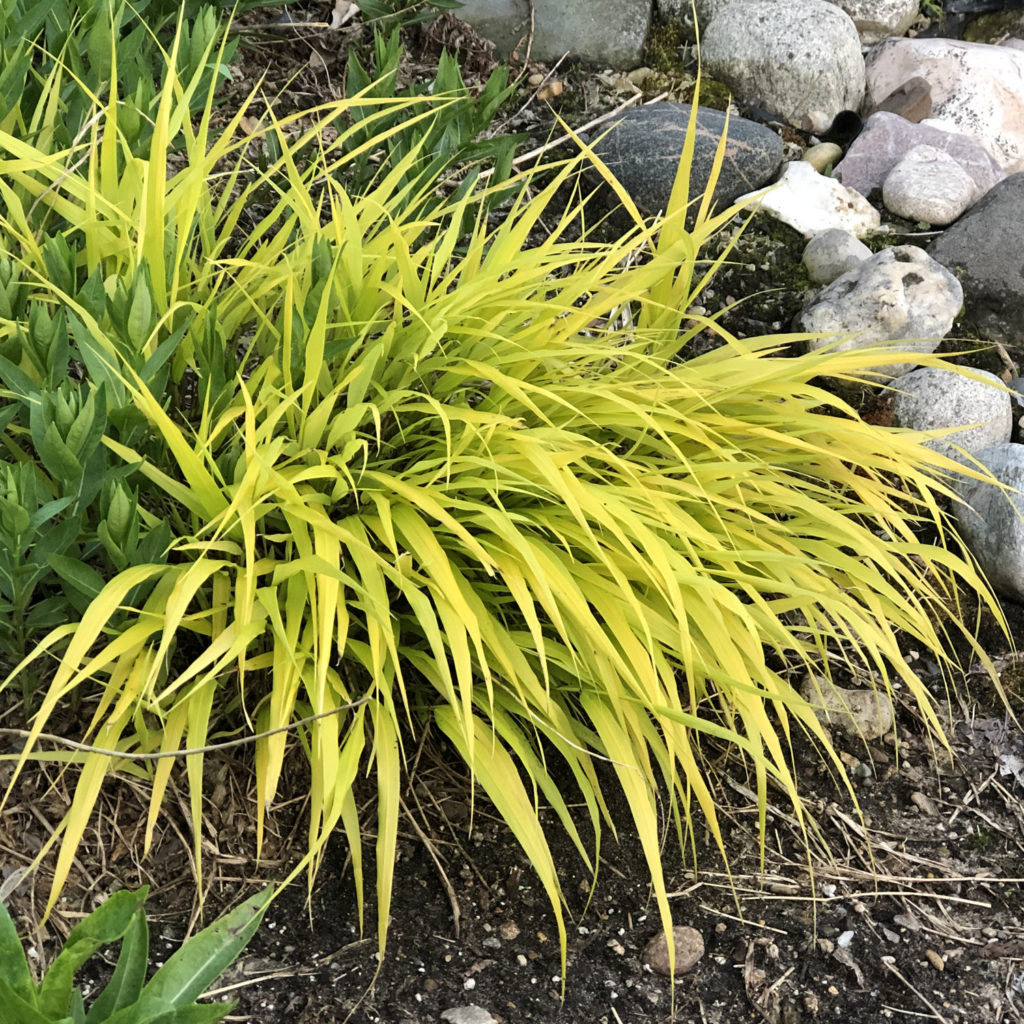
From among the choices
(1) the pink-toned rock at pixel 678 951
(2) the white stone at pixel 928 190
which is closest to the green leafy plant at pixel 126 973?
(1) the pink-toned rock at pixel 678 951

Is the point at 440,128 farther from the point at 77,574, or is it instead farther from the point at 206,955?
the point at 206,955

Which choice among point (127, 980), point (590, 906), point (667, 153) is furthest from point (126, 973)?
point (667, 153)

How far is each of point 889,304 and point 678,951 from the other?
4.79 ft

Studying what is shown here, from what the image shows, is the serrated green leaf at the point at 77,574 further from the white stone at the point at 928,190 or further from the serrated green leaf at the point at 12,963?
the white stone at the point at 928,190

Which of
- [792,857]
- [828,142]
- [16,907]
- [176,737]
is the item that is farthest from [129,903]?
[828,142]

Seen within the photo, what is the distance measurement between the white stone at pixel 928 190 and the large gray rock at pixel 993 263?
0.11m

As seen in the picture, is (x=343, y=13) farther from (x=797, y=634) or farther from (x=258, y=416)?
(x=797, y=634)

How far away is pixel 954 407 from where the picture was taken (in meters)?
2.17

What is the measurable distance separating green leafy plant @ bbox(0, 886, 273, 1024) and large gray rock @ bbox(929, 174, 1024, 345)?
2220 mm

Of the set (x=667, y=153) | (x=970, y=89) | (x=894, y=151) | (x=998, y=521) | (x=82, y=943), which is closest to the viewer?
(x=82, y=943)

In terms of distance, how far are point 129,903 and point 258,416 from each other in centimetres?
68

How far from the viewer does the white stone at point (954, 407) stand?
217 cm

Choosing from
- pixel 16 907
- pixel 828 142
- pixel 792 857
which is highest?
pixel 828 142

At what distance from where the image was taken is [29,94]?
5.47 ft
